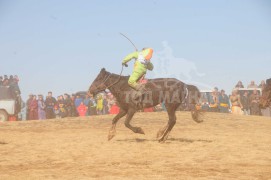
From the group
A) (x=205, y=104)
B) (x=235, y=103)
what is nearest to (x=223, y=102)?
(x=205, y=104)

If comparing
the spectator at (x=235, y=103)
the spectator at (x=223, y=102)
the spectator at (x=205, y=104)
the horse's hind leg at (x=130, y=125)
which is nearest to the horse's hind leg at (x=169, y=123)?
the horse's hind leg at (x=130, y=125)

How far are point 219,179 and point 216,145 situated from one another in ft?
14.3

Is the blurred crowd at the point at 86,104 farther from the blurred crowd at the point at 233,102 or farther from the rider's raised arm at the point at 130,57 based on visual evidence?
the rider's raised arm at the point at 130,57

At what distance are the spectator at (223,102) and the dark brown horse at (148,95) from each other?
1146 centimetres

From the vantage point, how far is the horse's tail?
11828 millimetres

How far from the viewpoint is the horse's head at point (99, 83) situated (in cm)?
1182

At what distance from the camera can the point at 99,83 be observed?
11.9 metres

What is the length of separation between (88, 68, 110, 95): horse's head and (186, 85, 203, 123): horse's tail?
8.06 feet

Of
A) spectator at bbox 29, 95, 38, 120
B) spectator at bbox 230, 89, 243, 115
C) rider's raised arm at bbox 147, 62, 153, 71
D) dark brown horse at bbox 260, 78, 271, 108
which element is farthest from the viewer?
spectator at bbox 29, 95, 38, 120

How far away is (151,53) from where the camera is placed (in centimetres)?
1135

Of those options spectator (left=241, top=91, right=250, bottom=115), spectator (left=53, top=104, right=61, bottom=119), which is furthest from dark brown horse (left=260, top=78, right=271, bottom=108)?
spectator (left=53, top=104, right=61, bottom=119)

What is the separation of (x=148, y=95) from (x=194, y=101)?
149 centimetres

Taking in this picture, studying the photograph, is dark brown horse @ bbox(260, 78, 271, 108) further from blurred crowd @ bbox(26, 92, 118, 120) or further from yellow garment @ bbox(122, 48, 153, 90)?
blurred crowd @ bbox(26, 92, 118, 120)

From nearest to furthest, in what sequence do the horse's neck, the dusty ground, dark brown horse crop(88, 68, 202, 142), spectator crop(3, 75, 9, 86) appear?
the dusty ground < dark brown horse crop(88, 68, 202, 142) < the horse's neck < spectator crop(3, 75, 9, 86)
